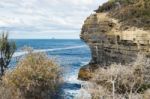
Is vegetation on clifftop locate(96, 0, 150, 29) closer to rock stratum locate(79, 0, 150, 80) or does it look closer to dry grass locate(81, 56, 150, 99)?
rock stratum locate(79, 0, 150, 80)

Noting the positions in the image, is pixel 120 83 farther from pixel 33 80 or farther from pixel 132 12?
pixel 132 12

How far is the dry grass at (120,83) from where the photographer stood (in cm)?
3631

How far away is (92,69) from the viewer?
62.3 m

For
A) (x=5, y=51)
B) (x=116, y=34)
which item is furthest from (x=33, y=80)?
(x=116, y=34)

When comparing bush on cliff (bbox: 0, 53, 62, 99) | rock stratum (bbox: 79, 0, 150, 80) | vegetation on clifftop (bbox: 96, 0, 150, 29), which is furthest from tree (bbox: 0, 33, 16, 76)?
vegetation on clifftop (bbox: 96, 0, 150, 29)

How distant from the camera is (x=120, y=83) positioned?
40.5 meters

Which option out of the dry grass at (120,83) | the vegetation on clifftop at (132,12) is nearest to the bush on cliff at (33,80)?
the dry grass at (120,83)

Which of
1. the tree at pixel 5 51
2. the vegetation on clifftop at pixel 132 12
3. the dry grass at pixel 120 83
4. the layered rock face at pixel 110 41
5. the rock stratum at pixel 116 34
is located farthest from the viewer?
the vegetation on clifftop at pixel 132 12

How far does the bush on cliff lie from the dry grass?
2.70 metres

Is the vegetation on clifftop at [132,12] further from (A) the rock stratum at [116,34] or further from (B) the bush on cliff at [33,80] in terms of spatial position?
(B) the bush on cliff at [33,80]

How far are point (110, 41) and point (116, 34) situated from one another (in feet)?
4.75

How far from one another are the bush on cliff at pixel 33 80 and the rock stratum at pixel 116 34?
16.6 metres

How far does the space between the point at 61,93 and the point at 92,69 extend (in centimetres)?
2364

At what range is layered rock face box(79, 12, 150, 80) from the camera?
54281mm
